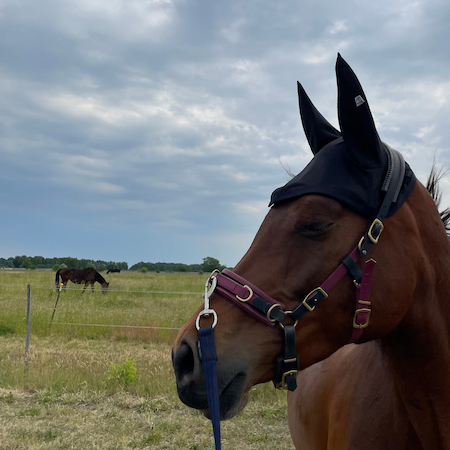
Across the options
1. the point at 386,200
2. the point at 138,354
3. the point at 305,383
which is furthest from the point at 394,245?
the point at 138,354

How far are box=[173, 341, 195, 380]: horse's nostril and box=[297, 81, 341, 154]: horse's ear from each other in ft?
3.86

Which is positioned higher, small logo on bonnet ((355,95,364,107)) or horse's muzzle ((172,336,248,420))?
small logo on bonnet ((355,95,364,107))

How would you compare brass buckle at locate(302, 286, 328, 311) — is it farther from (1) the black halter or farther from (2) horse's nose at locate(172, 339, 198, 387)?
(2) horse's nose at locate(172, 339, 198, 387)

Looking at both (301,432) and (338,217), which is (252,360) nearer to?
(338,217)

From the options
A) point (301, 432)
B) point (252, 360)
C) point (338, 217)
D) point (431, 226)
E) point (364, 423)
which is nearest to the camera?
point (252, 360)

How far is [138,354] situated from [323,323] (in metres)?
7.60

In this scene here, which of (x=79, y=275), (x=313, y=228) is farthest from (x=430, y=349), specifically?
(x=79, y=275)

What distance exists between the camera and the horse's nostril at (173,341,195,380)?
130 cm

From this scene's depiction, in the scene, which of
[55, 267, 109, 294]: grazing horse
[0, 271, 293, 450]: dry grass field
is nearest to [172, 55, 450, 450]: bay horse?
[0, 271, 293, 450]: dry grass field

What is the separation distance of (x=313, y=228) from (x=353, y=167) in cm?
33

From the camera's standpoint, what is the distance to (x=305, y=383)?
2.57 meters

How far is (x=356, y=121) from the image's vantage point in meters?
1.47

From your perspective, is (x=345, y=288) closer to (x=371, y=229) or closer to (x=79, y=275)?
(x=371, y=229)

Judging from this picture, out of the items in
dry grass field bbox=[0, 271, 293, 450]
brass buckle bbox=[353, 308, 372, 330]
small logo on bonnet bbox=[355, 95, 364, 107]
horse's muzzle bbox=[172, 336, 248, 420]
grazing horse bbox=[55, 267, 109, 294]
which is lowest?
dry grass field bbox=[0, 271, 293, 450]
